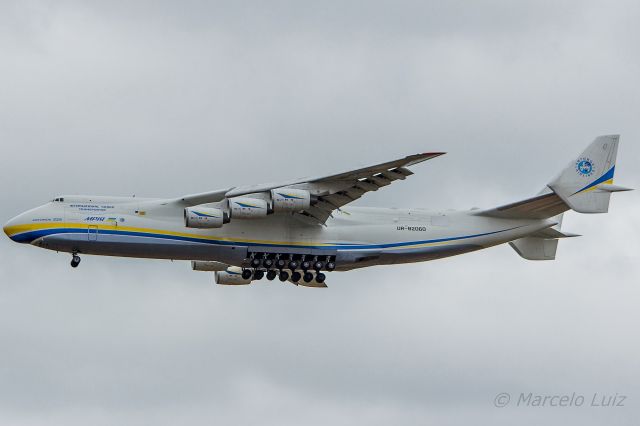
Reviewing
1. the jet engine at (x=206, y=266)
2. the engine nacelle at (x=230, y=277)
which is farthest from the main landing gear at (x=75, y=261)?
the engine nacelle at (x=230, y=277)

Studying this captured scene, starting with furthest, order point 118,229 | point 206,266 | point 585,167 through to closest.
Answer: point 206,266 → point 585,167 → point 118,229

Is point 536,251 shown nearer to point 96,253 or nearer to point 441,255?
point 441,255

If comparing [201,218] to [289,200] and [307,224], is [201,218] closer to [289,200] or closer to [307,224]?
[289,200]

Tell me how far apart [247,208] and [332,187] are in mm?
2133

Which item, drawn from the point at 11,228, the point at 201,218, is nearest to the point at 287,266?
the point at 201,218

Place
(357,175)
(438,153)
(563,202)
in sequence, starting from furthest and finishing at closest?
(563,202), (357,175), (438,153)

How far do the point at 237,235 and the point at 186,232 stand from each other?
4.07 feet

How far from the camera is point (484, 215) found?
36.1 metres

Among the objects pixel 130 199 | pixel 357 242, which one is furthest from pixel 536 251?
pixel 130 199

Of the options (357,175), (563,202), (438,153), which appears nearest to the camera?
(438,153)

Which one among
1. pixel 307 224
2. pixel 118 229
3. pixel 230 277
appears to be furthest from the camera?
pixel 230 277

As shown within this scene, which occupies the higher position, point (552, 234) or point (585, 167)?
point (585, 167)

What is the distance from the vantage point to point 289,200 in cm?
3281

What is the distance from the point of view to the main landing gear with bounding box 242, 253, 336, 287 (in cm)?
3447
